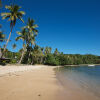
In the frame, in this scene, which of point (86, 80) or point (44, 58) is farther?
point (44, 58)

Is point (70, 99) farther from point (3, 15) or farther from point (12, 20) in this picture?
point (3, 15)

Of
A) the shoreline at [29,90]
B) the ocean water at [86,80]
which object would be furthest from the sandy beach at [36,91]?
the ocean water at [86,80]

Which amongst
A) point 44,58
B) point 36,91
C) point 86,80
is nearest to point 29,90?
point 36,91

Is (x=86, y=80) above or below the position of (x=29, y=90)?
below

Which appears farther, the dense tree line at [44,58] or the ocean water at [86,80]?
the dense tree line at [44,58]

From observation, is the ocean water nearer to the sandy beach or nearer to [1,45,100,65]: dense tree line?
the sandy beach

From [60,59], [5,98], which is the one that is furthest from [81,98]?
[60,59]

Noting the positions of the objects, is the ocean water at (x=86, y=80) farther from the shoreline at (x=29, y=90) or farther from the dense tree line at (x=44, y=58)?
the dense tree line at (x=44, y=58)

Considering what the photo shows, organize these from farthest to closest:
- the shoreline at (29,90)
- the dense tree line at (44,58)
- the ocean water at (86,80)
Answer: the dense tree line at (44,58)
the ocean water at (86,80)
the shoreline at (29,90)

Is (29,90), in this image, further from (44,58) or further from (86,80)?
(44,58)

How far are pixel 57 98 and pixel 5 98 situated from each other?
242 centimetres

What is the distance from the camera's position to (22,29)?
24.0 m

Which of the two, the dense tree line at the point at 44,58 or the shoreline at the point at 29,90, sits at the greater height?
the dense tree line at the point at 44,58

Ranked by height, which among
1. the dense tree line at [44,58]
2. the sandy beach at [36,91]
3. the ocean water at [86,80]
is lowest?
the ocean water at [86,80]
